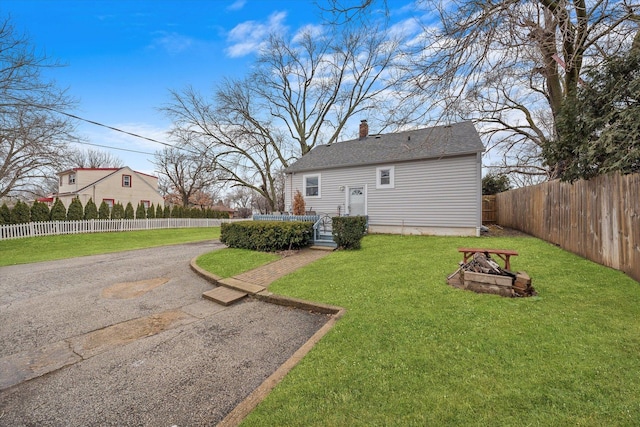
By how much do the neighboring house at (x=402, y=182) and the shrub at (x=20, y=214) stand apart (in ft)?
44.6

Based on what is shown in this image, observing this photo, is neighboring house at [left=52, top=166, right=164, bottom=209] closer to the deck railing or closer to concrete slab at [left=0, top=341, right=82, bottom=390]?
the deck railing

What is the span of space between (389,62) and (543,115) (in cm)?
2022

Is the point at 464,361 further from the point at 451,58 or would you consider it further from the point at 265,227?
the point at 265,227

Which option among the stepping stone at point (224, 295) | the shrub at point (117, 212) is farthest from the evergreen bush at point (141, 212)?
the stepping stone at point (224, 295)

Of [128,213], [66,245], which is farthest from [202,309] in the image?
[128,213]

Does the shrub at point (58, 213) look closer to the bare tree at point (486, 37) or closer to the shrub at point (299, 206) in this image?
the shrub at point (299, 206)

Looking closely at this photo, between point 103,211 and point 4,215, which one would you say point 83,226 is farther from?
point 4,215

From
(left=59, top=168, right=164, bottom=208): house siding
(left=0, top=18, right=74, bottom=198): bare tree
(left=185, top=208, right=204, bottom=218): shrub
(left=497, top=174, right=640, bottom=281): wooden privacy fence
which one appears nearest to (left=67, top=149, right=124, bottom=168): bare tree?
(left=59, top=168, right=164, bottom=208): house siding

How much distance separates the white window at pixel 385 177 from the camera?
12.2 meters

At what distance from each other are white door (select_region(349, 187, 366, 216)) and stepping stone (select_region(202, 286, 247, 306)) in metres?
8.57

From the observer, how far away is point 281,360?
9.98 feet

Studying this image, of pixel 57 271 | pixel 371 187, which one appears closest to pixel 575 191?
pixel 371 187

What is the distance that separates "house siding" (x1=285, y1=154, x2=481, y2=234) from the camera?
1054 centimetres

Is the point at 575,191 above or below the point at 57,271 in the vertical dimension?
above
